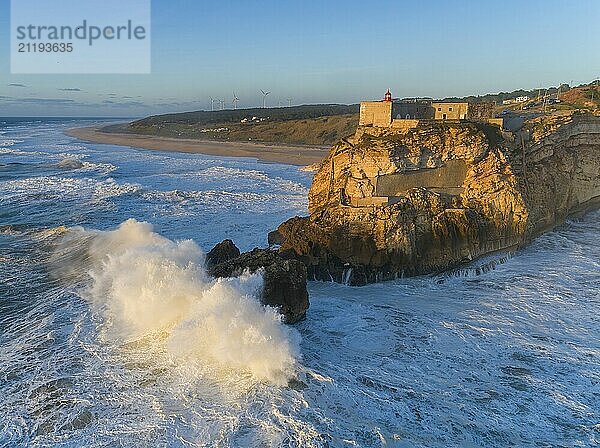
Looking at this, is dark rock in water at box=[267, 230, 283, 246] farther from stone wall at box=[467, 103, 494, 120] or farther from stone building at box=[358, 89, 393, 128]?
stone wall at box=[467, 103, 494, 120]

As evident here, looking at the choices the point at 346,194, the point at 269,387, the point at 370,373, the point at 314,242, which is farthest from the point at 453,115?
the point at 269,387

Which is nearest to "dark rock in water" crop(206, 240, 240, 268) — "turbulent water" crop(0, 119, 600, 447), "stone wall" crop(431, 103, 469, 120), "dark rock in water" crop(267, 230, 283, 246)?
"turbulent water" crop(0, 119, 600, 447)

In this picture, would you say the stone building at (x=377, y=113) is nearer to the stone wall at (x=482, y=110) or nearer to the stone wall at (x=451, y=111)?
the stone wall at (x=451, y=111)

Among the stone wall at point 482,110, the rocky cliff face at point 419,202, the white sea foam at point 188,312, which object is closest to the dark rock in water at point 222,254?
the white sea foam at point 188,312

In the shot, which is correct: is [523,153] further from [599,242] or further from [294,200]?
[294,200]

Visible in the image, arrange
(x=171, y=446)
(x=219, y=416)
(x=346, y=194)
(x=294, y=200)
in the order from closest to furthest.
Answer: (x=171, y=446)
(x=219, y=416)
(x=346, y=194)
(x=294, y=200)
